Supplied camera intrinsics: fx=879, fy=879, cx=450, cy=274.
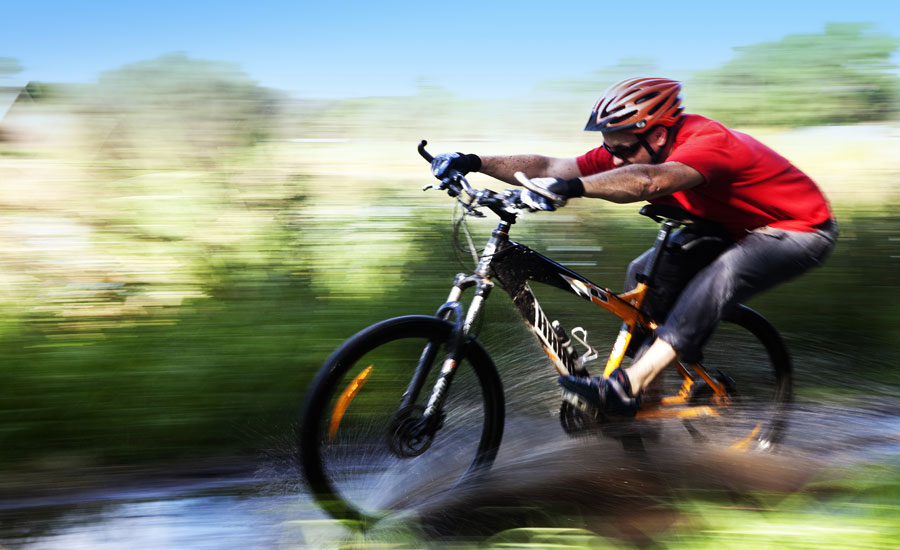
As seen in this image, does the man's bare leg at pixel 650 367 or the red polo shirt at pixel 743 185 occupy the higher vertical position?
the red polo shirt at pixel 743 185

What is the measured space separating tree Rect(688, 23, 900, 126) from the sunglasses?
13.9 ft

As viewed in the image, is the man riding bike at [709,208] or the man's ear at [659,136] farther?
the man's ear at [659,136]

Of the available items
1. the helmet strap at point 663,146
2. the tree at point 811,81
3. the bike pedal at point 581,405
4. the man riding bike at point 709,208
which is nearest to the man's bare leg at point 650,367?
the man riding bike at point 709,208

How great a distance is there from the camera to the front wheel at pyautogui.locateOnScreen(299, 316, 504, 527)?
3.16 meters

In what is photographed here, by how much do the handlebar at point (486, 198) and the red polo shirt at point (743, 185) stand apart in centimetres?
63

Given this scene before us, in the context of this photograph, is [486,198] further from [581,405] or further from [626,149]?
[581,405]

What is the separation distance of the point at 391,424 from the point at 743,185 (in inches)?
67.0

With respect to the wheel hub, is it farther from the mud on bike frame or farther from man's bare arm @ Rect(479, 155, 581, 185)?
man's bare arm @ Rect(479, 155, 581, 185)

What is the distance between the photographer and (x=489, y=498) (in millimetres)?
3447

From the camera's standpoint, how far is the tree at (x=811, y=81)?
7.66m

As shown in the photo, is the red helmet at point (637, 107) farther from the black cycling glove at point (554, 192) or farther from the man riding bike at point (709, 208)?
the black cycling glove at point (554, 192)

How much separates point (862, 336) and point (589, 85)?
3.05 metres

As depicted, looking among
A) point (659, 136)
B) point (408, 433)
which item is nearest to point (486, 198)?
point (659, 136)

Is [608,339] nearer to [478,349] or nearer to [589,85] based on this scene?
[478,349]
